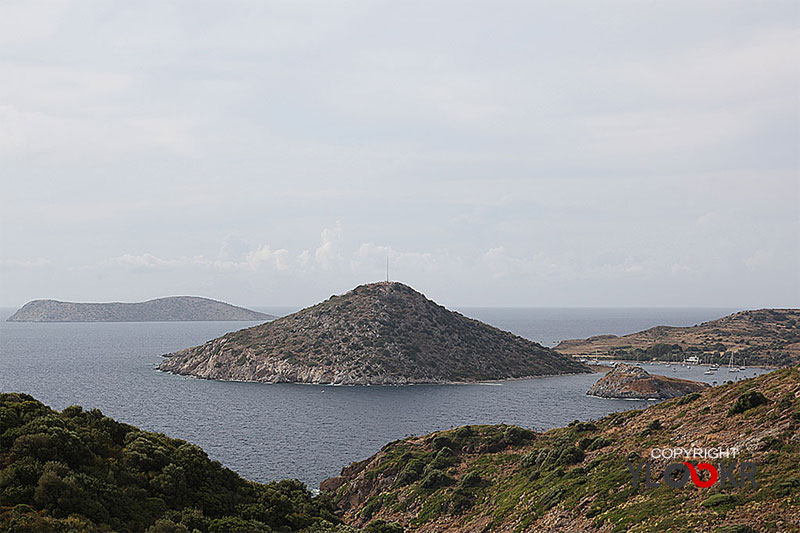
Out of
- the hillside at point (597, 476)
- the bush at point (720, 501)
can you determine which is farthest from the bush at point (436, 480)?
the bush at point (720, 501)

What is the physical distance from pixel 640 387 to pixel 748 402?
4846 inches

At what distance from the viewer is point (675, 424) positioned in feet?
148

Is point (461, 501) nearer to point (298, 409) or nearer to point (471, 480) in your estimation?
point (471, 480)

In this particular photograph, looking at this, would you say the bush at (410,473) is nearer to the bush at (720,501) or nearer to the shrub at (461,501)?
the shrub at (461,501)

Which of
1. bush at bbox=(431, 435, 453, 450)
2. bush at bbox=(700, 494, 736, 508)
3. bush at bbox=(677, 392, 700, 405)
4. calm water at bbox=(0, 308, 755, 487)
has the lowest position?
calm water at bbox=(0, 308, 755, 487)

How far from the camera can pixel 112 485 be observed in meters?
27.2

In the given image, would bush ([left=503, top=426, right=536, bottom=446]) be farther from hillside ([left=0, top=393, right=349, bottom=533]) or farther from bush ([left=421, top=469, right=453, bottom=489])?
hillside ([left=0, top=393, right=349, bottom=533])

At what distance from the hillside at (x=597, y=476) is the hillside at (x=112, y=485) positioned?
587 inches

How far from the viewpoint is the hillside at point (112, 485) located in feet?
78.5

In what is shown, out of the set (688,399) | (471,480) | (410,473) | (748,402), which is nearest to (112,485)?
(471,480)

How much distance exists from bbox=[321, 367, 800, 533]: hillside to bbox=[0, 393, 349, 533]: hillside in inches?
A: 587

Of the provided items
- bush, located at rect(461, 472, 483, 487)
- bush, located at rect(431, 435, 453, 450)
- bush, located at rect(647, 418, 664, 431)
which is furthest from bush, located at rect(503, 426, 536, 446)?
bush, located at rect(647, 418, 664, 431)

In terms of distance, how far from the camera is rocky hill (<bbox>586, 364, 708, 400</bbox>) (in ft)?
498

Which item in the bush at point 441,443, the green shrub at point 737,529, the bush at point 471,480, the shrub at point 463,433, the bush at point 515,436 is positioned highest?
the green shrub at point 737,529
